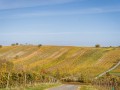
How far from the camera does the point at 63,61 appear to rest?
124 m

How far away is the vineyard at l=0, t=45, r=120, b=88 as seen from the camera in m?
99.4

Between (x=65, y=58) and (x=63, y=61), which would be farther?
(x=65, y=58)

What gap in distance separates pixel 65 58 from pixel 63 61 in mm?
5581

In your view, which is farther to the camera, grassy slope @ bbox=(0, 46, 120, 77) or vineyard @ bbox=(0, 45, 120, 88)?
grassy slope @ bbox=(0, 46, 120, 77)

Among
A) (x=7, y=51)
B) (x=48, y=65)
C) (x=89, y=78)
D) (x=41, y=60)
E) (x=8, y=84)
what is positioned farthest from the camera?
(x=7, y=51)

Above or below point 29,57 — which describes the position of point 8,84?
below

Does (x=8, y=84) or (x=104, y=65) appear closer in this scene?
→ (x=8, y=84)

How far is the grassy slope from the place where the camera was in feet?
360

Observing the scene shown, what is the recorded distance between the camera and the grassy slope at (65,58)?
360 ft

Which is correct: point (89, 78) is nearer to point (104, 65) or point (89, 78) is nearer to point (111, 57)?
point (104, 65)

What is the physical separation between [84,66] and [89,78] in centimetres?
1711

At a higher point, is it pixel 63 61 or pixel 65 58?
pixel 65 58

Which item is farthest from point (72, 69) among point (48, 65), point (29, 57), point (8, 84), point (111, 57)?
point (8, 84)

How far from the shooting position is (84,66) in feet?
369
